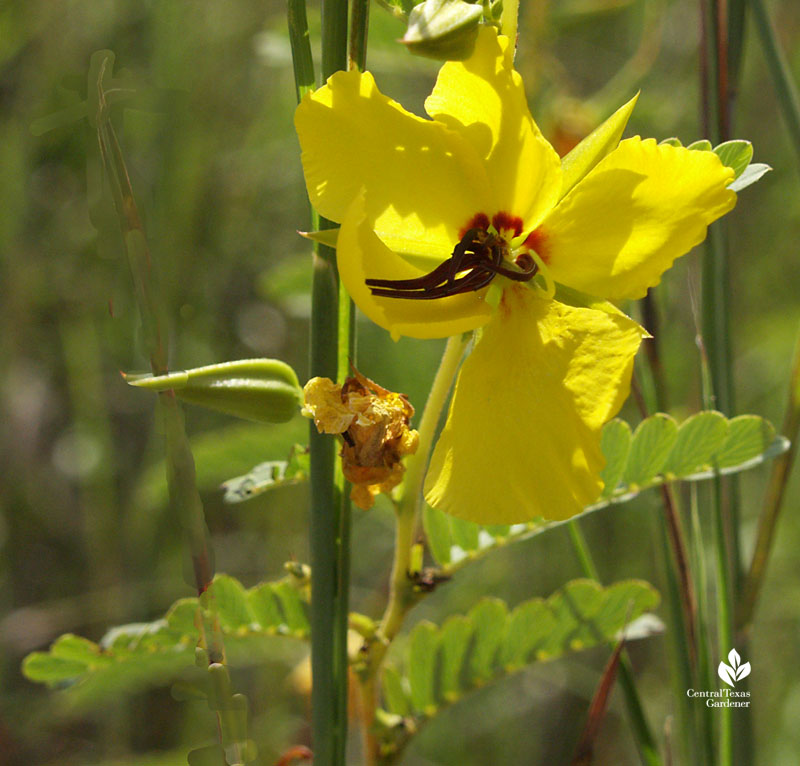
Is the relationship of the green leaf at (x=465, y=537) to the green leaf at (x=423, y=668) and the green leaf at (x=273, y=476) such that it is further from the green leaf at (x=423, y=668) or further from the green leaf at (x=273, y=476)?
the green leaf at (x=273, y=476)

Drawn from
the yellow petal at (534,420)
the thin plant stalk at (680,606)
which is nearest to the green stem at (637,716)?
the thin plant stalk at (680,606)

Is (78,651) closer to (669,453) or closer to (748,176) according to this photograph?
(669,453)

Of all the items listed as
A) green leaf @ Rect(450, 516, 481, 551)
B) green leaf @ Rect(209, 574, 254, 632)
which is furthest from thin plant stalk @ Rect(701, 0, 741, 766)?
green leaf @ Rect(209, 574, 254, 632)

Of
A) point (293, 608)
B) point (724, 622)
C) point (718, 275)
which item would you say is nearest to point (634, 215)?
point (718, 275)

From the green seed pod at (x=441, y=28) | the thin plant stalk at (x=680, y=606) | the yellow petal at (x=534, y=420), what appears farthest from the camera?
the thin plant stalk at (x=680, y=606)

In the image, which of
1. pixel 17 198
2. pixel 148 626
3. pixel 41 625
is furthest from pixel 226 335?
pixel 148 626

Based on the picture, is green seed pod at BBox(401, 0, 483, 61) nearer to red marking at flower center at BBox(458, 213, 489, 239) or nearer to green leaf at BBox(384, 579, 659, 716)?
red marking at flower center at BBox(458, 213, 489, 239)
